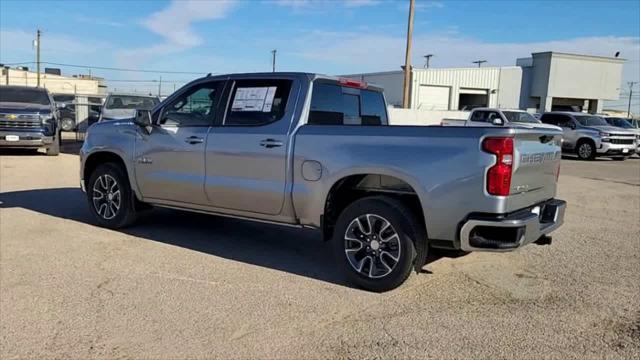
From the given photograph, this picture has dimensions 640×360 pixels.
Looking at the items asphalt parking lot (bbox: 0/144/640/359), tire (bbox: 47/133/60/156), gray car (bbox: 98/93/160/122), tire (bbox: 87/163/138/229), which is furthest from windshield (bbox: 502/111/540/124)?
tire (bbox: 87/163/138/229)

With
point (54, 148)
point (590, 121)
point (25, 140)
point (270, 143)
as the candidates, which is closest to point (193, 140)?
point (270, 143)

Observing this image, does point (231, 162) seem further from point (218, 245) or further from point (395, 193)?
point (395, 193)

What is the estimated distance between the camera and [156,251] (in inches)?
246

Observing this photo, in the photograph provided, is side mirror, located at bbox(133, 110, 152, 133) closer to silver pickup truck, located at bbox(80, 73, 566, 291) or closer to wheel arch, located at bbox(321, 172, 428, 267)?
silver pickup truck, located at bbox(80, 73, 566, 291)

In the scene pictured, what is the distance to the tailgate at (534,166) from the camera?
15.1ft

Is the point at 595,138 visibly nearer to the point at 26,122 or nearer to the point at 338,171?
the point at 26,122

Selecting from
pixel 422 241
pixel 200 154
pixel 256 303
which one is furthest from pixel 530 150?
pixel 200 154

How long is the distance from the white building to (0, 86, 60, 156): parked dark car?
30989 mm

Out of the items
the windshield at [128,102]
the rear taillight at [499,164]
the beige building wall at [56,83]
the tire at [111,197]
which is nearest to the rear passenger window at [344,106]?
the rear taillight at [499,164]

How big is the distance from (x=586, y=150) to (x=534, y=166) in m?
19.5

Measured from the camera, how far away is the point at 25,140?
1533 cm

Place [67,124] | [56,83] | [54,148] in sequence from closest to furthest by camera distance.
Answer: [54,148] → [67,124] → [56,83]

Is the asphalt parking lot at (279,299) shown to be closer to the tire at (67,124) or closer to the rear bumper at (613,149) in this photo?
the rear bumper at (613,149)

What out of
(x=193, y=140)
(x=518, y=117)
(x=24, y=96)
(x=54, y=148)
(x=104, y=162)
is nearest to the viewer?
(x=193, y=140)
